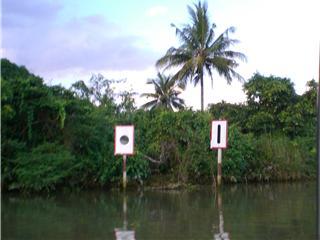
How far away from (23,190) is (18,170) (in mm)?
655

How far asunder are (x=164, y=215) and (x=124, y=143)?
21.0ft

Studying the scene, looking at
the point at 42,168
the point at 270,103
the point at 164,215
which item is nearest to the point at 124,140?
the point at 42,168

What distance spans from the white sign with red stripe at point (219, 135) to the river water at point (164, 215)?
174 cm

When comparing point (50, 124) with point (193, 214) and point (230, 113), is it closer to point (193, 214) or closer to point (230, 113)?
point (193, 214)

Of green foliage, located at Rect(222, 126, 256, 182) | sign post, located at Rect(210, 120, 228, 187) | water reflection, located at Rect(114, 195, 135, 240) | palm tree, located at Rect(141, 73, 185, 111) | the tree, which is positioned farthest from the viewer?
palm tree, located at Rect(141, 73, 185, 111)

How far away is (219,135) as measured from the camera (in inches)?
766

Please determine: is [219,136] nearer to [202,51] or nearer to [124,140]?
[124,140]

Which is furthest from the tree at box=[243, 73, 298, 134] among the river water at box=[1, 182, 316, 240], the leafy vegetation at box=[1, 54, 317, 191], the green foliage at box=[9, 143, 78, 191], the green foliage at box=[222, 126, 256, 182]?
the green foliage at box=[9, 143, 78, 191]

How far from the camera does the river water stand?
1008cm

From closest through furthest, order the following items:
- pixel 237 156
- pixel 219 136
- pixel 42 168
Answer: pixel 42 168 < pixel 219 136 < pixel 237 156

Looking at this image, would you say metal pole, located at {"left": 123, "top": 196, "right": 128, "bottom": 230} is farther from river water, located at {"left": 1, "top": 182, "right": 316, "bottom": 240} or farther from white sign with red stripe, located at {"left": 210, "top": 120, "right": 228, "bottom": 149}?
white sign with red stripe, located at {"left": 210, "top": 120, "right": 228, "bottom": 149}

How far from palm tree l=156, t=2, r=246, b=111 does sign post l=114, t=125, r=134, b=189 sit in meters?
20.4

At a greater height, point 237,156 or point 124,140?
point 124,140

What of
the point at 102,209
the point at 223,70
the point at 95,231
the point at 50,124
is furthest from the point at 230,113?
the point at 95,231
